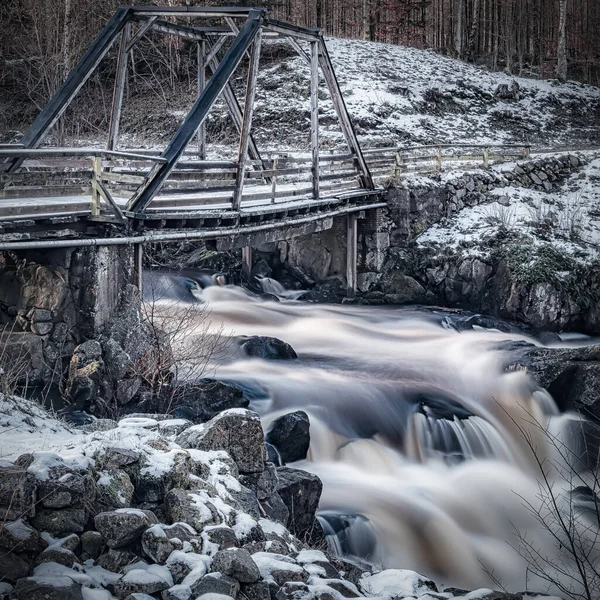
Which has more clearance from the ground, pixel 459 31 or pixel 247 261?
pixel 459 31

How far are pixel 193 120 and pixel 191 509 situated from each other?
7000 millimetres

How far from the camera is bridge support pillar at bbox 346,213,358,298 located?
20609 mm

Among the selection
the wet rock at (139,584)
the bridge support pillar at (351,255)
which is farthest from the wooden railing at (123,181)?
the wet rock at (139,584)

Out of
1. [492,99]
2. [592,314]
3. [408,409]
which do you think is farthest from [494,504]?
[492,99]

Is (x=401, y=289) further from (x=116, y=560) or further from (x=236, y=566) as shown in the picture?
(x=116, y=560)

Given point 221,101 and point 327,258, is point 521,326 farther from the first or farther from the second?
point 221,101

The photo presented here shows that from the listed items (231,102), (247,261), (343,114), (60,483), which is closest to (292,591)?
(60,483)

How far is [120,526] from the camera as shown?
6.20m

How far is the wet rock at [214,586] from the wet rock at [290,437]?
555 cm

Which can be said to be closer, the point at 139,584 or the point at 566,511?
the point at 139,584

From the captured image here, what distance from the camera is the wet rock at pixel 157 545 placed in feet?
20.1

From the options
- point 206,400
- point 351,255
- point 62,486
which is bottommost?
point 206,400

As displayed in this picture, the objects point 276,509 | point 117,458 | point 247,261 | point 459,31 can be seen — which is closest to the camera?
point 117,458

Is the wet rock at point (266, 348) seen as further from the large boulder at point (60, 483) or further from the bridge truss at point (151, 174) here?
the large boulder at point (60, 483)
